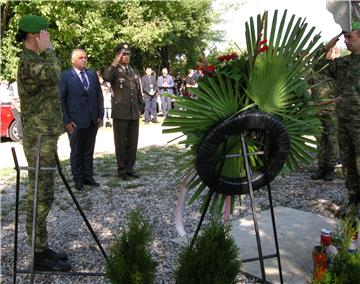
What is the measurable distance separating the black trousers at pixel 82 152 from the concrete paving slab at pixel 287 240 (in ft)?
8.85

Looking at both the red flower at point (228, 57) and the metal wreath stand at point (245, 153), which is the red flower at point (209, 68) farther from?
the metal wreath stand at point (245, 153)

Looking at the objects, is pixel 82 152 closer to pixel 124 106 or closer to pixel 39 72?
pixel 124 106

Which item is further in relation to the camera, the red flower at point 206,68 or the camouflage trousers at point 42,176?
the camouflage trousers at point 42,176

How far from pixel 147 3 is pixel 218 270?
74.0ft

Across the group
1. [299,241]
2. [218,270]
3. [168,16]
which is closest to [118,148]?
[299,241]

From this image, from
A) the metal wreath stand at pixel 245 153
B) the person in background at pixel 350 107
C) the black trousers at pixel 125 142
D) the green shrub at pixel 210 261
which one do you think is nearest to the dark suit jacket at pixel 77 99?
the black trousers at pixel 125 142

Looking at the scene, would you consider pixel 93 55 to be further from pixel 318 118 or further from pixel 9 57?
pixel 318 118

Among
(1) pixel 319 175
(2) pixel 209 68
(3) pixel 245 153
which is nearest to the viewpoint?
(3) pixel 245 153

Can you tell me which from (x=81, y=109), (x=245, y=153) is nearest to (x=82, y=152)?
(x=81, y=109)

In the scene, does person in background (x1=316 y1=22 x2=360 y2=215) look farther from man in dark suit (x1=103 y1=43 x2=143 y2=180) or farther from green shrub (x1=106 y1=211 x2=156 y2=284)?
man in dark suit (x1=103 y1=43 x2=143 y2=180)

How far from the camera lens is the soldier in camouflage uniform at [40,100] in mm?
3496

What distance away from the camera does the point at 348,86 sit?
4664mm

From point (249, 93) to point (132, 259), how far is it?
4.67 ft

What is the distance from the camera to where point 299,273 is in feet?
11.8
